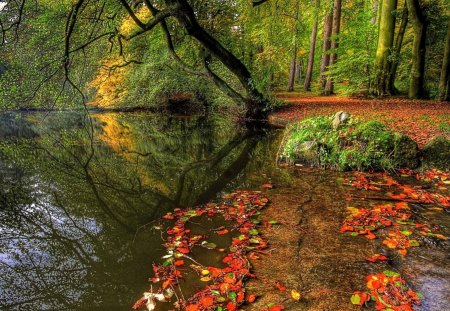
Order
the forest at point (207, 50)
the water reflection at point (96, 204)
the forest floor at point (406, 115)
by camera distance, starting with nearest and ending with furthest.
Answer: the water reflection at point (96, 204)
the forest floor at point (406, 115)
the forest at point (207, 50)

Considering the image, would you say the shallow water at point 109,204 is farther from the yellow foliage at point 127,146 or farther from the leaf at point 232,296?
the leaf at point 232,296

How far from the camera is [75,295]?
3021 mm

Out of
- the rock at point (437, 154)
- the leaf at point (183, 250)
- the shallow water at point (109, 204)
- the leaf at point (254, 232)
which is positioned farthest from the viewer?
the rock at point (437, 154)

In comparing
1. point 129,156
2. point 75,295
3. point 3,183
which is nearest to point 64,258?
point 75,295

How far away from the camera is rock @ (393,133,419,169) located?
600cm

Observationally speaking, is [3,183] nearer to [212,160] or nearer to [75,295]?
[212,160]

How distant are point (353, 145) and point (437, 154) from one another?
147 cm

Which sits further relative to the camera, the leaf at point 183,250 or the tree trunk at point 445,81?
the tree trunk at point 445,81

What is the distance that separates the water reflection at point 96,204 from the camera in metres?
3.18

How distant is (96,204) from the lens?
5516mm

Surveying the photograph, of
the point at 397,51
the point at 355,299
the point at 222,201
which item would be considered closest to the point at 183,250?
the point at 222,201

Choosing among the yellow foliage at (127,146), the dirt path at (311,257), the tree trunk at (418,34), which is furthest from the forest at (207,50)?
the dirt path at (311,257)

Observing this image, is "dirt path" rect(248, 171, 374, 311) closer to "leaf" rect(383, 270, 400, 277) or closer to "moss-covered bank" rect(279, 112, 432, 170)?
"leaf" rect(383, 270, 400, 277)

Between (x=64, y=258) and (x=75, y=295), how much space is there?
0.91m
